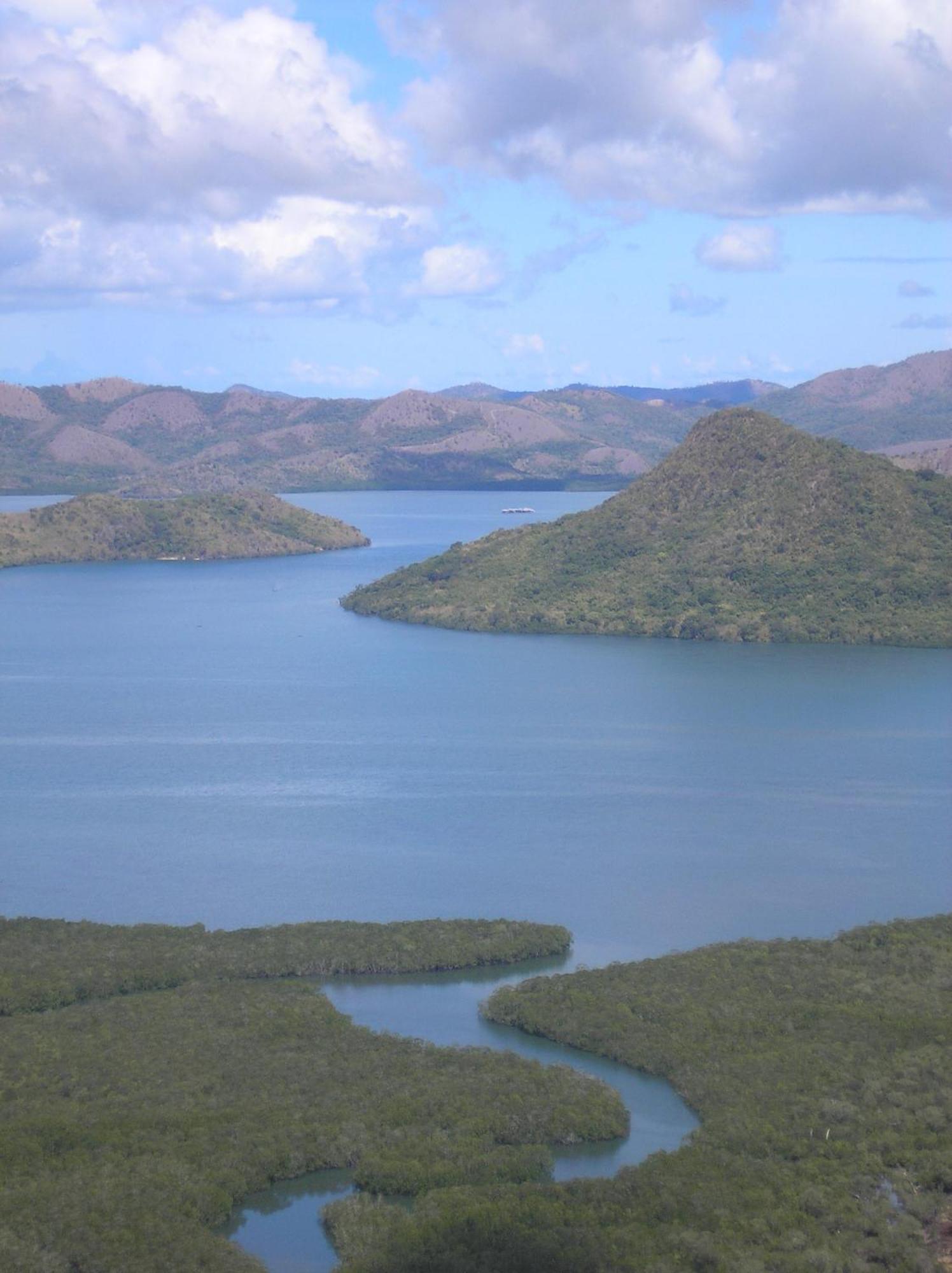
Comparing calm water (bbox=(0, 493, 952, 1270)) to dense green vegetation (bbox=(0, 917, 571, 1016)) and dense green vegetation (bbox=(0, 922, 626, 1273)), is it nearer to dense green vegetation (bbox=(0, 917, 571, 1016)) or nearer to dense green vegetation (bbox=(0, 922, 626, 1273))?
dense green vegetation (bbox=(0, 917, 571, 1016))

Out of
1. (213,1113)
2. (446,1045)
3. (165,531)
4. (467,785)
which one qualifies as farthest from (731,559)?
(165,531)

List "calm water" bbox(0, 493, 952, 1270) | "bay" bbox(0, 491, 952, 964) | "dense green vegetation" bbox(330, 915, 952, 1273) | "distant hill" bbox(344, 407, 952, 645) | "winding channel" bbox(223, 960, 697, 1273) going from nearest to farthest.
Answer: "dense green vegetation" bbox(330, 915, 952, 1273) < "winding channel" bbox(223, 960, 697, 1273) < "calm water" bbox(0, 493, 952, 1270) < "bay" bbox(0, 491, 952, 964) < "distant hill" bbox(344, 407, 952, 645)

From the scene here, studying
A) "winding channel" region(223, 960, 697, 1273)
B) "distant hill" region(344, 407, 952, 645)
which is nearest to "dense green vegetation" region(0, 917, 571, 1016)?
"winding channel" region(223, 960, 697, 1273)

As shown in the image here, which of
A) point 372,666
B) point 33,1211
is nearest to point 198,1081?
point 33,1211

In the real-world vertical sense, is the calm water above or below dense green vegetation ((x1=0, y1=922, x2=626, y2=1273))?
above

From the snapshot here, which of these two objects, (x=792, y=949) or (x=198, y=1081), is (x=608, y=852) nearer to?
(x=792, y=949)

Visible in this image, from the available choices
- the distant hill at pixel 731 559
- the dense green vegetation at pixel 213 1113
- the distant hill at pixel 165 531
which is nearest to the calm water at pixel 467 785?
the dense green vegetation at pixel 213 1113

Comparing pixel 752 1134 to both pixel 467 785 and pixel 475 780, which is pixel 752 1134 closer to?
pixel 467 785
